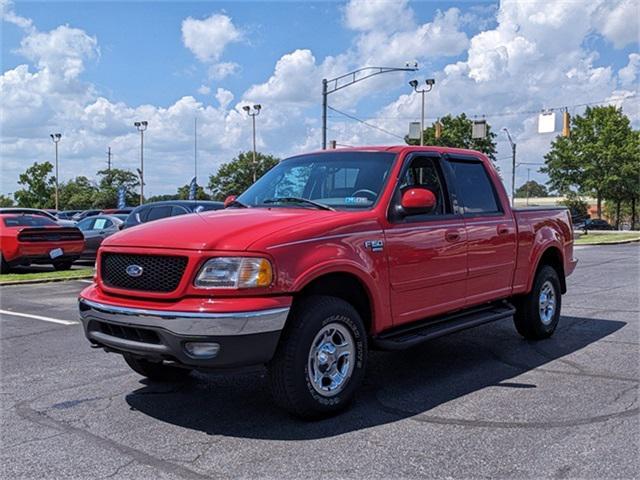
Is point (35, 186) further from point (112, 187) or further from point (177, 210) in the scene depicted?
point (177, 210)

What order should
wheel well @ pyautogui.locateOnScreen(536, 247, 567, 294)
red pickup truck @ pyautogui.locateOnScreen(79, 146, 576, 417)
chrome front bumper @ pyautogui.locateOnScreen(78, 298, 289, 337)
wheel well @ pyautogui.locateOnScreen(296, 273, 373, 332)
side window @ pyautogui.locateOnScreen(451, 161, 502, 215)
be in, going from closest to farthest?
chrome front bumper @ pyautogui.locateOnScreen(78, 298, 289, 337) < red pickup truck @ pyautogui.locateOnScreen(79, 146, 576, 417) < wheel well @ pyautogui.locateOnScreen(296, 273, 373, 332) < side window @ pyautogui.locateOnScreen(451, 161, 502, 215) < wheel well @ pyautogui.locateOnScreen(536, 247, 567, 294)

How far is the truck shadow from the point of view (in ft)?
14.7

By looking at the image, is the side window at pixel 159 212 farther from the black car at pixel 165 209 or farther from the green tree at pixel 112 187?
the green tree at pixel 112 187

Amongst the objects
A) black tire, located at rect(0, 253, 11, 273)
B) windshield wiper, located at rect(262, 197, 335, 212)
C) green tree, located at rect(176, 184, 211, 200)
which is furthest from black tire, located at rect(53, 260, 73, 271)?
green tree, located at rect(176, 184, 211, 200)

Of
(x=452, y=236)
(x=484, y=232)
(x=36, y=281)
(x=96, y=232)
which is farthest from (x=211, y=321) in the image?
(x=96, y=232)

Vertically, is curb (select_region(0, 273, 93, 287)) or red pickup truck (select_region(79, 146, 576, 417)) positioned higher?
red pickup truck (select_region(79, 146, 576, 417))

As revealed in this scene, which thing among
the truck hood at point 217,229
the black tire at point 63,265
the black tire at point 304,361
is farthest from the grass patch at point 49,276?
the black tire at point 304,361

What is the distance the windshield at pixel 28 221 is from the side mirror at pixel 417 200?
1215 centimetres

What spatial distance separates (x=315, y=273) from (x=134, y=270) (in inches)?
49.3

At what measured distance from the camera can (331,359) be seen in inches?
181

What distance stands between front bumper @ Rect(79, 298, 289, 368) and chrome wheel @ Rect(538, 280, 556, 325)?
13.1 ft

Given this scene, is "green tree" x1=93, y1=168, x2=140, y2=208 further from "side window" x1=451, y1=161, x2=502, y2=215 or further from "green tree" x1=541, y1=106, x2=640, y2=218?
"side window" x1=451, y1=161, x2=502, y2=215

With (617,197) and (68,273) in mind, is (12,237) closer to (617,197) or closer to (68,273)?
(68,273)

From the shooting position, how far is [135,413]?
4730mm
